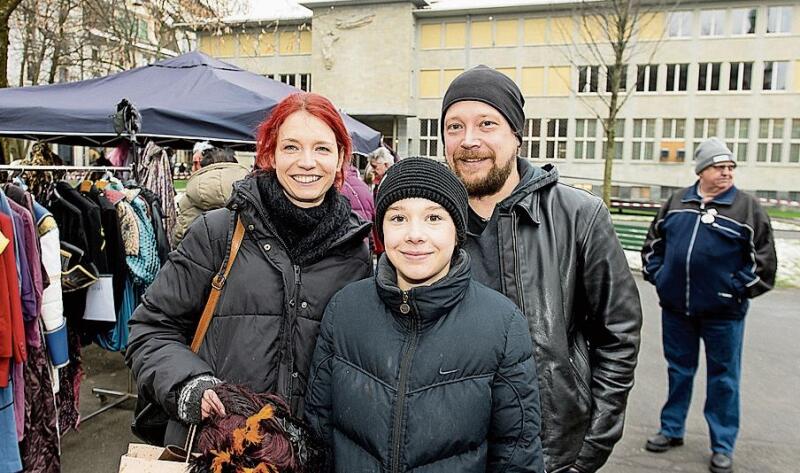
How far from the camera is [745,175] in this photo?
119ft

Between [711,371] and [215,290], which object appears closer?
[215,290]

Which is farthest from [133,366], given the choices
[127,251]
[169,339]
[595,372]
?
[127,251]

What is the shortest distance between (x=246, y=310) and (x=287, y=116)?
656mm

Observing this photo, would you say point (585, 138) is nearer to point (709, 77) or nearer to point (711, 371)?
point (709, 77)

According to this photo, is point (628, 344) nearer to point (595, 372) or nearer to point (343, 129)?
point (595, 372)

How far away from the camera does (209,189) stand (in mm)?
5188

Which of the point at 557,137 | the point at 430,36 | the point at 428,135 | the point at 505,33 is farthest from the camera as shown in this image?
the point at 428,135

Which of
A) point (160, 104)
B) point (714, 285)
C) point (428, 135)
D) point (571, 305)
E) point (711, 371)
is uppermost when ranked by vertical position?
point (428, 135)

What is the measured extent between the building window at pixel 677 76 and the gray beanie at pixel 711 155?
36595mm

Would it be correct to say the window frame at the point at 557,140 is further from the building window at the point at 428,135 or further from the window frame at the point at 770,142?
the window frame at the point at 770,142

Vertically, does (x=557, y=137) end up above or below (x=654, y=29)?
below

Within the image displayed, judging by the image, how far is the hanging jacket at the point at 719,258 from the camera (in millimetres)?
4281

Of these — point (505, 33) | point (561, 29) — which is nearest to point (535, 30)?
point (561, 29)

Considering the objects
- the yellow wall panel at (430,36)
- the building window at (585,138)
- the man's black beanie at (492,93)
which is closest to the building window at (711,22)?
the building window at (585,138)
